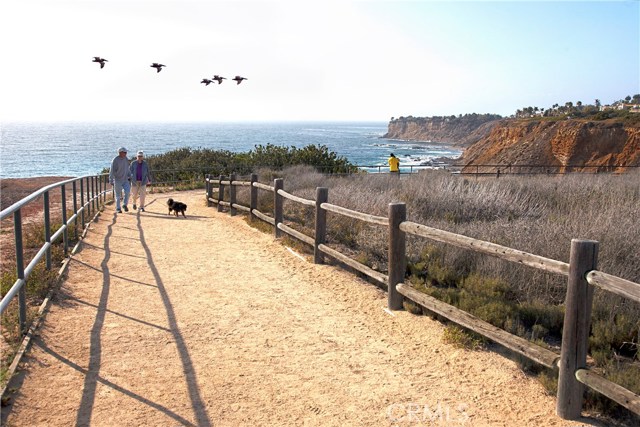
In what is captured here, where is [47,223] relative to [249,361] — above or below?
above

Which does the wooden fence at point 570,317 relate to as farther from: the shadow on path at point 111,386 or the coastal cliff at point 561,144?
the coastal cliff at point 561,144

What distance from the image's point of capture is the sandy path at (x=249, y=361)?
14.1ft

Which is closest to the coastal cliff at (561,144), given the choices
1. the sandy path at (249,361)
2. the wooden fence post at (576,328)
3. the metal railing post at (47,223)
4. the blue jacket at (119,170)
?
the blue jacket at (119,170)

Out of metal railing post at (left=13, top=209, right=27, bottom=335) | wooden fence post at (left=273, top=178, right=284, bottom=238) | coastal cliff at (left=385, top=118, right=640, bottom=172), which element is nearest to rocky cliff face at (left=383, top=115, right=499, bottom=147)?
coastal cliff at (left=385, top=118, right=640, bottom=172)

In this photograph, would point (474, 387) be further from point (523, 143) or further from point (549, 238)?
point (523, 143)

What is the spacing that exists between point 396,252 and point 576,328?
279 centimetres

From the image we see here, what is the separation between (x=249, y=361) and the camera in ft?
17.4

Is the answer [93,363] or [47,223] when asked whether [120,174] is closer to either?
[47,223]

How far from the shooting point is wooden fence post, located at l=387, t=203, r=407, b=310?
6.73 meters

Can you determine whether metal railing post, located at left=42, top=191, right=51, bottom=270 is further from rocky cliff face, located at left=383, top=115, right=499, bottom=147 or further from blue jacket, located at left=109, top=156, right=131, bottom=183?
rocky cliff face, located at left=383, top=115, right=499, bottom=147

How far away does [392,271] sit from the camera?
677 cm

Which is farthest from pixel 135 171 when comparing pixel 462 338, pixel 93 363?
pixel 462 338

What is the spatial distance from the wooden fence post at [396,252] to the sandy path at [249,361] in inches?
9.1

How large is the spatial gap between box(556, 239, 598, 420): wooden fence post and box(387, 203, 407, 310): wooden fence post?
267 cm
